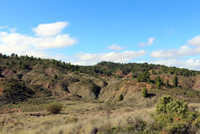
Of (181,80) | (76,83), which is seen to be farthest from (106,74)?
(76,83)

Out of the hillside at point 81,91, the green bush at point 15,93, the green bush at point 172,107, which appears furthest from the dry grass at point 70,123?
the green bush at point 15,93

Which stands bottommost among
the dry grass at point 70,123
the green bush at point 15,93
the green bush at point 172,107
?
the green bush at point 15,93

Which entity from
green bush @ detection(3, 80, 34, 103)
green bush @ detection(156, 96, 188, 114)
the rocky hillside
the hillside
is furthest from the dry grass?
green bush @ detection(3, 80, 34, 103)

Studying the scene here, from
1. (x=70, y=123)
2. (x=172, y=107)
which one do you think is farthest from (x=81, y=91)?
(x=172, y=107)

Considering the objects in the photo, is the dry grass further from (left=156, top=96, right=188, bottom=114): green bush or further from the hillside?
the hillside

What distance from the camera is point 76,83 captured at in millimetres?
79875

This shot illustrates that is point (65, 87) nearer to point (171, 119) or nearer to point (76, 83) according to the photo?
point (76, 83)

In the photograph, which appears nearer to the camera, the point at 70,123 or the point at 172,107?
the point at 70,123

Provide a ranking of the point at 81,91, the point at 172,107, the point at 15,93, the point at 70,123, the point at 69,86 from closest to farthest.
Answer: the point at 70,123
the point at 172,107
the point at 15,93
the point at 81,91
the point at 69,86

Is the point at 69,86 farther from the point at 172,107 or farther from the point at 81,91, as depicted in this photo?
the point at 172,107

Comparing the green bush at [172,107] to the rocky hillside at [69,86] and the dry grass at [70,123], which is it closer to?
the dry grass at [70,123]

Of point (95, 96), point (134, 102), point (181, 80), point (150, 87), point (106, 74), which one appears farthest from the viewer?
point (106, 74)

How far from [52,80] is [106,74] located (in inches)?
3639

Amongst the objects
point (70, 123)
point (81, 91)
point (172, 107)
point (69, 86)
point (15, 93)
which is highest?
point (172, 107)
